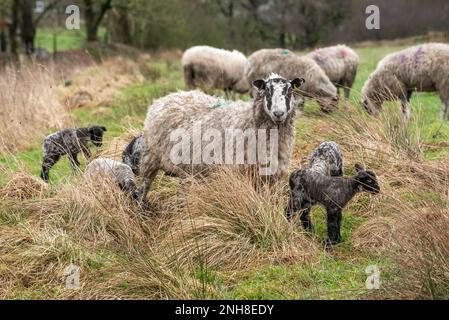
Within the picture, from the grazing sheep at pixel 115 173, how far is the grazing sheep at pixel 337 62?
25.6ft

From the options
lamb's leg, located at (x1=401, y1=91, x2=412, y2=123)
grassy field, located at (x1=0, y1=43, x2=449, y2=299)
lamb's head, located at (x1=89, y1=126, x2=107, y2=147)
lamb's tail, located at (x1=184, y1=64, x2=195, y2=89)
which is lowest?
grassy field, located at (x1=0, y1=43, x2=449, y2=299)

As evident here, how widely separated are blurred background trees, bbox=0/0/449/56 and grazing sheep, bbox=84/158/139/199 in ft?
68.2

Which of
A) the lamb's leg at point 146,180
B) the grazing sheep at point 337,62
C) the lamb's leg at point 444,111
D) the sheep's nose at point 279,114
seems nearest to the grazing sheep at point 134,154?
the lamb's leg at point 146,180

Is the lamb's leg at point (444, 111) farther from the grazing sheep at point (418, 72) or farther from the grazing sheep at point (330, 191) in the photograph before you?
the grazing sheep at point (330, 191)

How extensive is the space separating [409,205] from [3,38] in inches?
1236

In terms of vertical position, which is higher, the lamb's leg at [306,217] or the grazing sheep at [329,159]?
the grazing sheep at [329,159]

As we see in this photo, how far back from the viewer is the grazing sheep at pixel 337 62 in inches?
545

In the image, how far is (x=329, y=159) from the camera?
241 inches

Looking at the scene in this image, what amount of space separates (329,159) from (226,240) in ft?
4.51

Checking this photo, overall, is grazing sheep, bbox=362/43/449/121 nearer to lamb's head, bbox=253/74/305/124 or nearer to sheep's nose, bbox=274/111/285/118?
lamb's head, bbox=253/74/305/124

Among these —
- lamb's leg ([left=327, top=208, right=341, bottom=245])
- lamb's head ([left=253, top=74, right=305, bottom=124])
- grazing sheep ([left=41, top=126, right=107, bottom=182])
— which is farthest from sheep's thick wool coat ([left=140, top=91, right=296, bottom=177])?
grazing sheep ([left=41, top=126, right=107, bottom=182])

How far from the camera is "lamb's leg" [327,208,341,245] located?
5.47m

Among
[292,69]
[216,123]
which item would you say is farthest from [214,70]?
[216,123]
